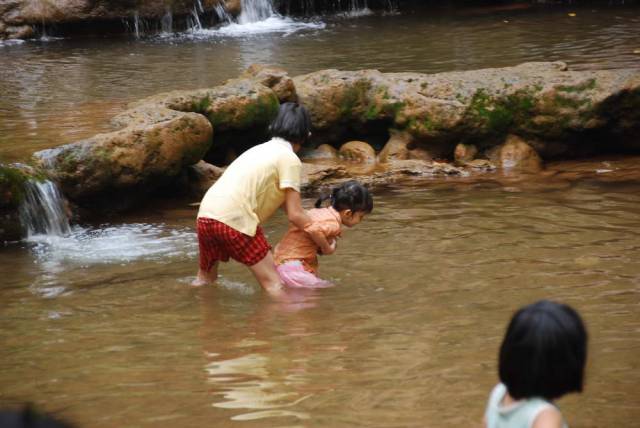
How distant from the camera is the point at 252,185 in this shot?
18.8 feet

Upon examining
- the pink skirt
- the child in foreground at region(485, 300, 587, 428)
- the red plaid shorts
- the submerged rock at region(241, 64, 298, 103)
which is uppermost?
the submerged rock at region(241, 64, 298, 103)

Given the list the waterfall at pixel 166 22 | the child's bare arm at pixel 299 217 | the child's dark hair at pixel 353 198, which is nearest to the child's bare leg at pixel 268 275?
the child's bare arm at pixel 299 217

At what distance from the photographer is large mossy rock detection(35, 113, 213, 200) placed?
7.82 m

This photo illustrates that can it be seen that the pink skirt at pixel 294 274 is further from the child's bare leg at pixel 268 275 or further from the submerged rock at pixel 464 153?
the submerged rock at pixel 464 153

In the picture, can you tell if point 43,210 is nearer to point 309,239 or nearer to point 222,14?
point 309,239

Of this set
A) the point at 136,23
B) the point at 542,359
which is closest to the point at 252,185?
the point at 542,359

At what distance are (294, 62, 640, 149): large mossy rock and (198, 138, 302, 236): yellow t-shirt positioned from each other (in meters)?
4.49

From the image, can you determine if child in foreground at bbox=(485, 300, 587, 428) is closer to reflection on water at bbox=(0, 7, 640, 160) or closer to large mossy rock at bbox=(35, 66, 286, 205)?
large mossy rock at bbox=(35, 66, 286, 205)

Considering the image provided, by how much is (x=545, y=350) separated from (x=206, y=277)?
395cm

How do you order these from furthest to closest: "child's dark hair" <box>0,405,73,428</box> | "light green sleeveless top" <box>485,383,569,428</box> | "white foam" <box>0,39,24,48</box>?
"white foam" <box>0,39,24,48</box> → "light green sleeveless top" <box>485,383,569,428</box> → "child's dark hair" <box>0,405,73,428</box>

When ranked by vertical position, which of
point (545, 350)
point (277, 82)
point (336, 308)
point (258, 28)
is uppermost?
point (258, 28)

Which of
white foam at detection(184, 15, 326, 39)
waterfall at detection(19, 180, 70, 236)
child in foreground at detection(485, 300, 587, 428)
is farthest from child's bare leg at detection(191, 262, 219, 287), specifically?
white foam at detection(184, 15, 326, 39)

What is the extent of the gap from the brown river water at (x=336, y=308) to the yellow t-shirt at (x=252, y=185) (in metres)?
0.56

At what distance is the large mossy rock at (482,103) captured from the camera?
9836 mm
